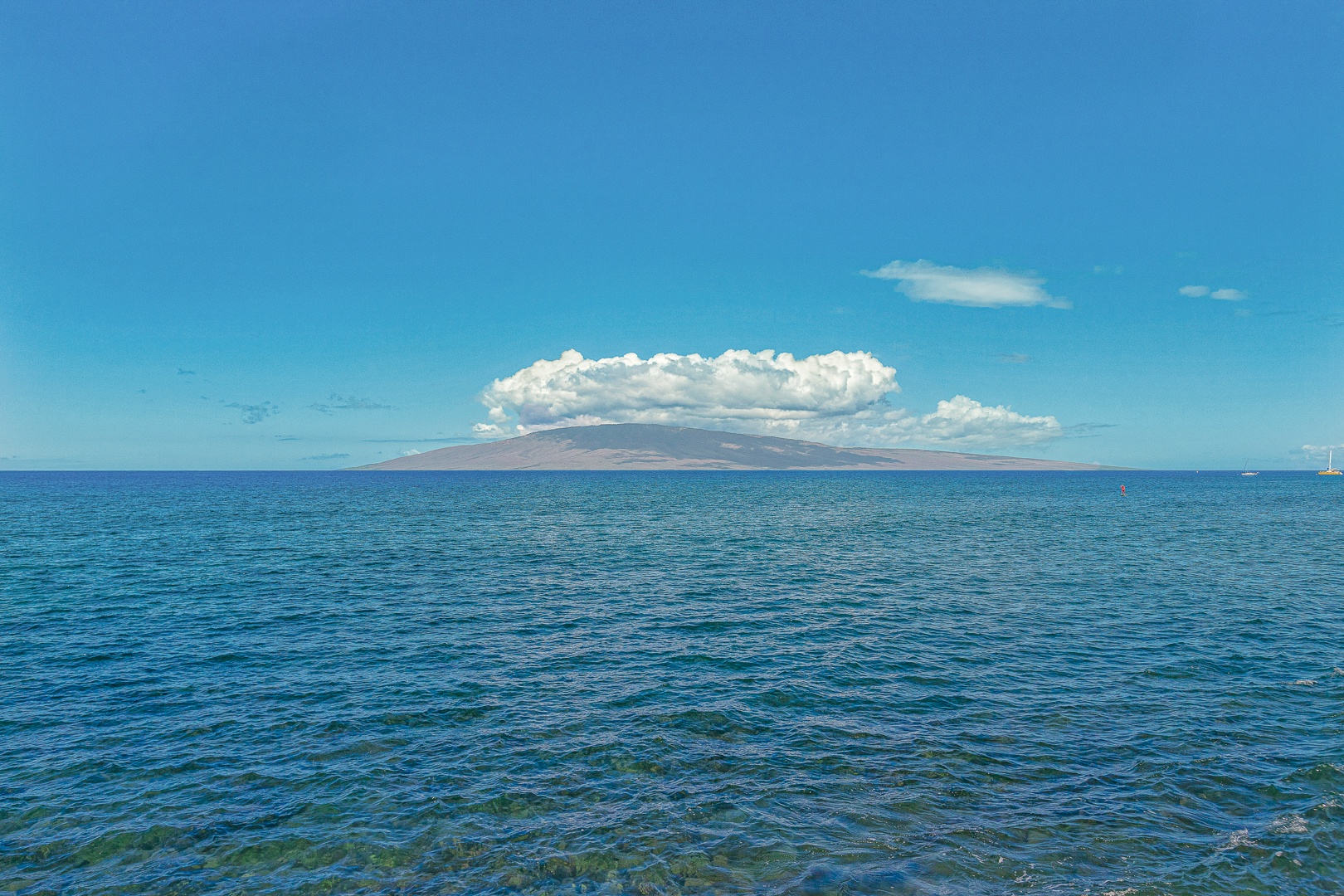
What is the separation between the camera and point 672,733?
24.5m

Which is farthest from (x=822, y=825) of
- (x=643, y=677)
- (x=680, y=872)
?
(x=643, y=677)

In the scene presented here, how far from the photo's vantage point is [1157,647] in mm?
34625

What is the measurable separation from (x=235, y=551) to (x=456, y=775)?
6238cm

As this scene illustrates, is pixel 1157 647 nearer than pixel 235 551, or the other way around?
pixel 1157 647

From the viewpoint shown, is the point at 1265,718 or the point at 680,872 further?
the point at 1265,718

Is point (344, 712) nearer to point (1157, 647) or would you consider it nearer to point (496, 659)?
point (496, 659)

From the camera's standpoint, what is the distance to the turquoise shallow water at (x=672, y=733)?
1698 cm

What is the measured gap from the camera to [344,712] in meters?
26.3

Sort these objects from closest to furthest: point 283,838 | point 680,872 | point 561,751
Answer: point 680,872
point 283,838
point 561,751

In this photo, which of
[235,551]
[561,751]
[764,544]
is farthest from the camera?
[764,544]

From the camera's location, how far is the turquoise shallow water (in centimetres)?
1698

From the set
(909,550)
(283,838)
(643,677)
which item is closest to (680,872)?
(283,838)

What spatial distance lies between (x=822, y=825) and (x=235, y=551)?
71.6m

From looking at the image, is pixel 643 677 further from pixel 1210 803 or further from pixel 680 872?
pixel 1210 803
